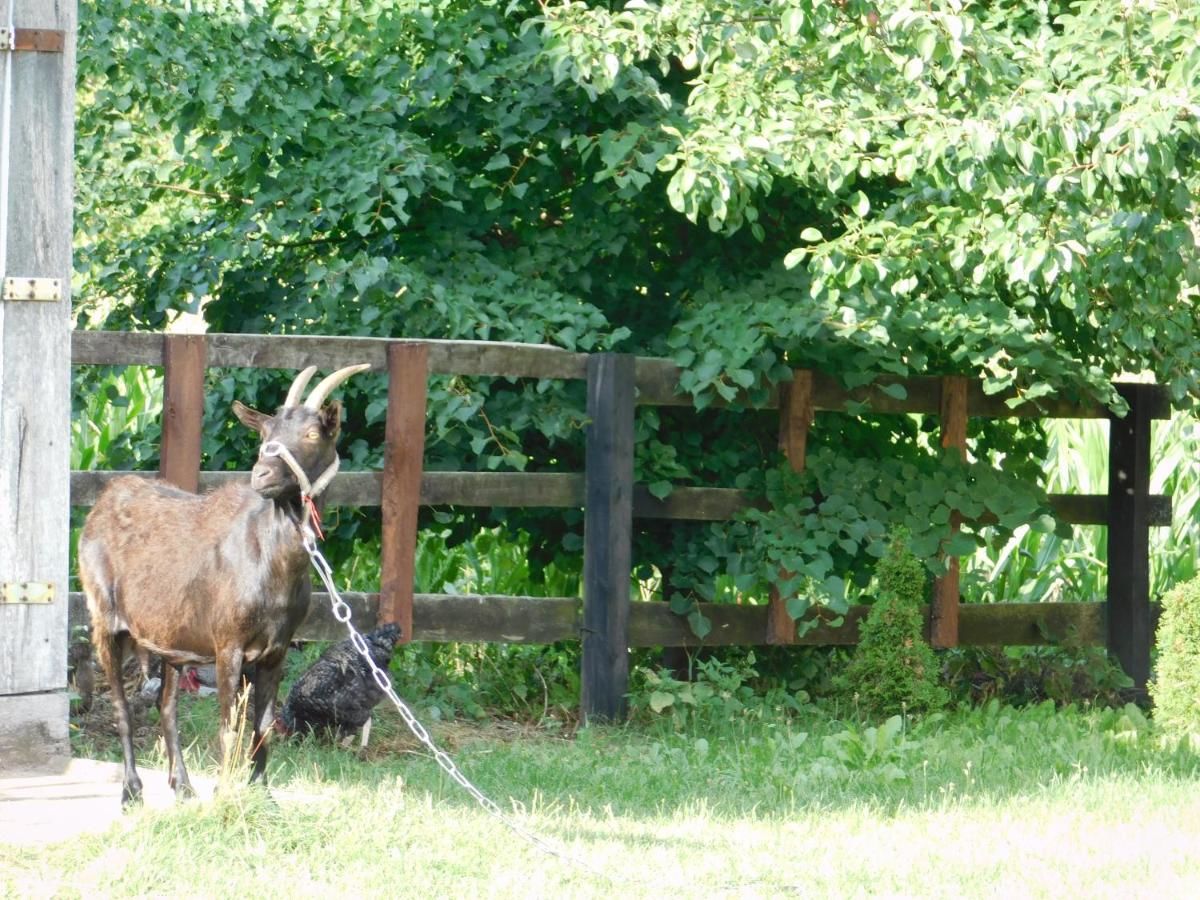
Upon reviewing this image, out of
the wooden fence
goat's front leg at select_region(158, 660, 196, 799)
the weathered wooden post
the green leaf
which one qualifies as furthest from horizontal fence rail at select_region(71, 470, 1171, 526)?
goat's front leg at select_region(158, 660, 196, 799)

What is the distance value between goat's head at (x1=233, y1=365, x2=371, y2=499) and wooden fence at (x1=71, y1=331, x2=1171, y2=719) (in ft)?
7.40

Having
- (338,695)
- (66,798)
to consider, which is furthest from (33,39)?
(338,695)

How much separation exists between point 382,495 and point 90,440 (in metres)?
5.08

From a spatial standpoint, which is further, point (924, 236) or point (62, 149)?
point (924, 236)

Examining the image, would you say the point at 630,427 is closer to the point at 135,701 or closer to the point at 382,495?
the point at 382,495

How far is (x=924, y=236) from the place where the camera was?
8.34 m

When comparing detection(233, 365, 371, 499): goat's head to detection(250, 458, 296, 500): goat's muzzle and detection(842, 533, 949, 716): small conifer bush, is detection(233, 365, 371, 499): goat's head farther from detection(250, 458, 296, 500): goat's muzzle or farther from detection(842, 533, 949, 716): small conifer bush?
detection(842, 533, 949, 716): small conifer bush

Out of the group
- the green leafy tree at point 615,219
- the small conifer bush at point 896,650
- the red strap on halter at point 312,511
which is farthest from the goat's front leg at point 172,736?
the small conifer bush at point 896,650

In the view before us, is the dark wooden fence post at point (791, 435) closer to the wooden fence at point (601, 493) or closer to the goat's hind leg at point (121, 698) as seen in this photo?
the wooden fence at point (601, 493)

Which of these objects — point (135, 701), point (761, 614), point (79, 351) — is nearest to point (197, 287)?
point (79, 351)

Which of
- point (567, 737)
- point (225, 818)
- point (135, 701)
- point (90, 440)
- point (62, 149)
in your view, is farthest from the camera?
point (90, 440)

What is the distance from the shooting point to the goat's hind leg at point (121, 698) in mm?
5949

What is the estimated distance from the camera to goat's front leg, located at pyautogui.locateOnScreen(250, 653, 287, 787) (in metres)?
5.82

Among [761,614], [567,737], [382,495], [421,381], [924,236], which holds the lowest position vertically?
[567,737]
